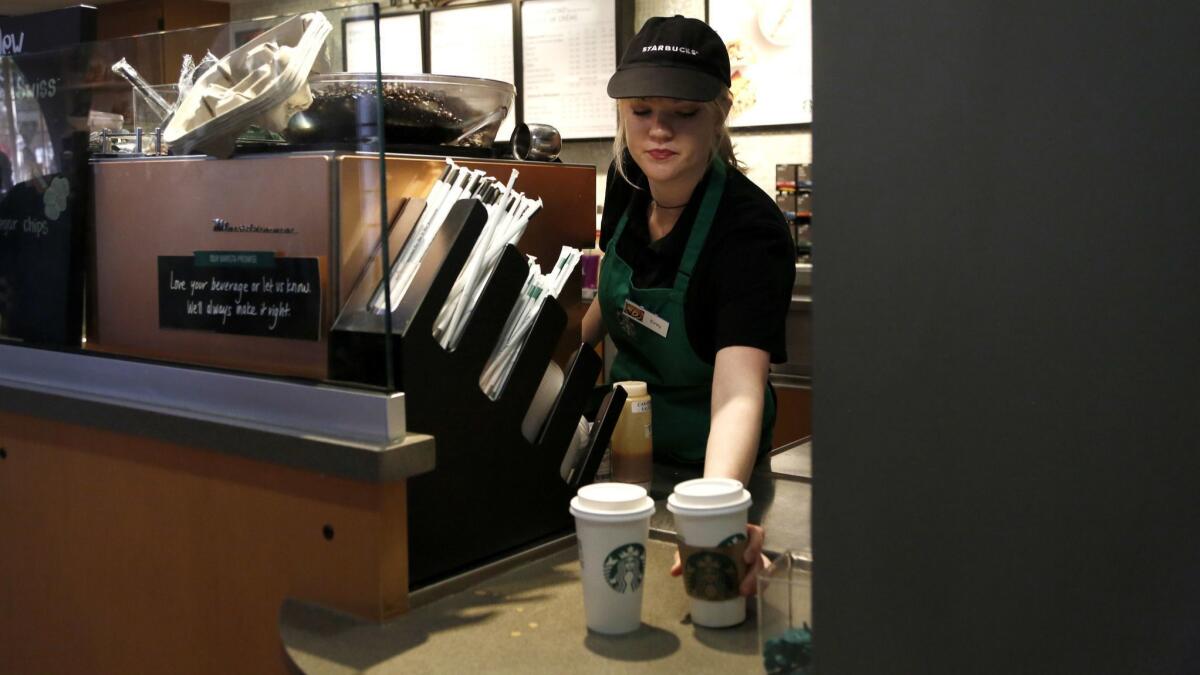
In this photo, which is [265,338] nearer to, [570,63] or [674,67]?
[674,67]

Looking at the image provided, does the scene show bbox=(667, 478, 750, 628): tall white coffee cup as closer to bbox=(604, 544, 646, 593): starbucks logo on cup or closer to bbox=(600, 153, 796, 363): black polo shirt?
bbox=(604, 544, 646, 593): starbucks logo on cup

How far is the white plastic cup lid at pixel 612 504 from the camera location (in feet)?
3.70

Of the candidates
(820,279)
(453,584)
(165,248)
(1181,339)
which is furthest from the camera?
(165,248)

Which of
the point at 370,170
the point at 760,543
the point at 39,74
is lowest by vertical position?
the point at 760,543

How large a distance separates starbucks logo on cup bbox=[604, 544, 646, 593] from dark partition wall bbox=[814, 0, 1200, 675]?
0.36 metres

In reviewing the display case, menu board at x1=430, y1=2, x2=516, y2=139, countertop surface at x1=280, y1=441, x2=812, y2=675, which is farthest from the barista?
menu board at x1=430, y1=2, x2=516, y2=139

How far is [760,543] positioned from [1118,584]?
519 mm

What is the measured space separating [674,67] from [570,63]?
2296mm

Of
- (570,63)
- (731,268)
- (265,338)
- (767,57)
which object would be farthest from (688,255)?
(570,63)

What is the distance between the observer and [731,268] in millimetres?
1871

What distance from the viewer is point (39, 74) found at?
5.62 ft

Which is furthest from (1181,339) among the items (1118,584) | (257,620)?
(257,620)

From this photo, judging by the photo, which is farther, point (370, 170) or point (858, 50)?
point (370, 170)

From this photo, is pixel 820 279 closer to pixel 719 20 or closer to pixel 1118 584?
pixel 1118 584
